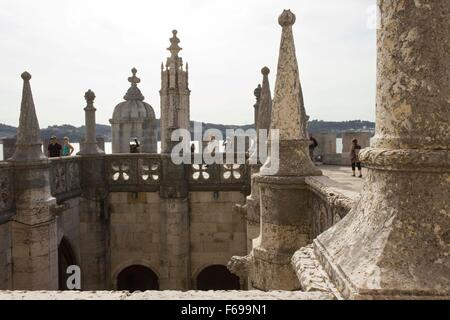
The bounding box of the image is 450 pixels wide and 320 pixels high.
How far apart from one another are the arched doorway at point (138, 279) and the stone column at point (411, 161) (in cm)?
1154

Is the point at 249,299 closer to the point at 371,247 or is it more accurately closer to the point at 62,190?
the point at 371,247

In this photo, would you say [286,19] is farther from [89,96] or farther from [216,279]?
[216,279]

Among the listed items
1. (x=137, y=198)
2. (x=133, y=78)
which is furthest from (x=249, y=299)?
(x=133, y=78)

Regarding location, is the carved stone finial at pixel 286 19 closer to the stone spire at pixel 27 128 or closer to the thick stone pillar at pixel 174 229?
the stone spire at pixel 27 128

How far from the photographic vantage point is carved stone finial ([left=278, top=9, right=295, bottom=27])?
4688 millimetres

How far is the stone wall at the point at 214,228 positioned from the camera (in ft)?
37.1

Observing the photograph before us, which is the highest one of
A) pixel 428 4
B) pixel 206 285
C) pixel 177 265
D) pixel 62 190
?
pixel 428 4

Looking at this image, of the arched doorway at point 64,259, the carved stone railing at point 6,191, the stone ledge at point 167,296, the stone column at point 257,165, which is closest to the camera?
the stone ledge at point 167,296

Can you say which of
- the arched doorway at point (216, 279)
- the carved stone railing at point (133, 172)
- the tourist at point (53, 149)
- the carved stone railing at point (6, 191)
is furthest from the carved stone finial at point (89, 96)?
the arched doorway at point (216, 279)

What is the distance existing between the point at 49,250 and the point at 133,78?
1065cm

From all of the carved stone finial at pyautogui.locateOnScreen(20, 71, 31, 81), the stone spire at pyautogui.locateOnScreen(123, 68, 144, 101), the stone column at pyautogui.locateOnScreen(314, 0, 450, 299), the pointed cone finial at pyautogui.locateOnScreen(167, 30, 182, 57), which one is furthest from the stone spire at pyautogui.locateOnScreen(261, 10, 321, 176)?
the stone spire at pyautogui.locateOnScreen(123, 68, 144, 101)

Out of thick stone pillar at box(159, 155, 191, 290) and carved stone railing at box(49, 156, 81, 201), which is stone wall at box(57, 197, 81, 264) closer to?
carved stone railing at box(49, 156, 81, 201)

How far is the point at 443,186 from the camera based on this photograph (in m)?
1.74

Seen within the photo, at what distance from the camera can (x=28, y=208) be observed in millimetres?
7871
